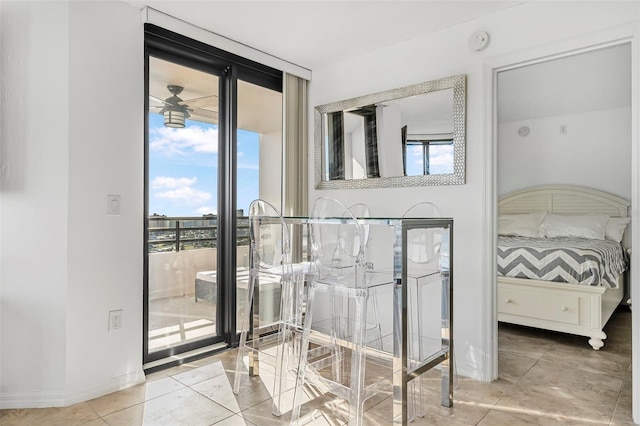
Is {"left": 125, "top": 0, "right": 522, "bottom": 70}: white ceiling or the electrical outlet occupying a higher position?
{"left": 125, "top": 0, "right": 522, "bottom": 70}: white ceiling

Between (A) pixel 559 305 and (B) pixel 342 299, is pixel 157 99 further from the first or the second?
(A) pixel 559 305

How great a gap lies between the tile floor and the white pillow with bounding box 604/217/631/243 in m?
2.21

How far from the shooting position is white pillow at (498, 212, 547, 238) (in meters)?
4.91

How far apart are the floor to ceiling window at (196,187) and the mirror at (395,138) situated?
25.4 inches

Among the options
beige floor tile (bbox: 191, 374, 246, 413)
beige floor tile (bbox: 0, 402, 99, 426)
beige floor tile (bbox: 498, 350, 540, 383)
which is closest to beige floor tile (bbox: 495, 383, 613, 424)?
beige floor tile (bbox: 498, 350, 540, 383)

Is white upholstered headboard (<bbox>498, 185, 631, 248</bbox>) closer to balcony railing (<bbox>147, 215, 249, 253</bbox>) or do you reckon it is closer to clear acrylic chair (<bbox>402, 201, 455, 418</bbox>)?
clear acrylic chair (<bbox>402, 201, 455, 418</bbox>)

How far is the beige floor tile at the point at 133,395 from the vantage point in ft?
7.21

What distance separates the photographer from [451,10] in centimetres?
256

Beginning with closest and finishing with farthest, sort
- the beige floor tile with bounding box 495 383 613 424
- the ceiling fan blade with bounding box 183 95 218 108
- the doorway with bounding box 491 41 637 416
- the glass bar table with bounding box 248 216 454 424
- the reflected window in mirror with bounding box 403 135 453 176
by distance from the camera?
the glass bar table with bounding box 248 216 454 424 < the beige floor tile with bounding box 495 383 613 424 < the reflected window in mirror with bounding box 403 135 453 176 < the ceiling fan blade with bounding box 183 95 218 108 < the doorway with bounding box 491 41 637 416

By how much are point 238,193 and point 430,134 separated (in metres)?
1.60

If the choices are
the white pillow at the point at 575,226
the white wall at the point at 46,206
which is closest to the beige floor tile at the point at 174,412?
the white wall at the point at 46,206

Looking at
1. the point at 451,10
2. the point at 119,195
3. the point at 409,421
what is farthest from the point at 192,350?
the point at 451,10

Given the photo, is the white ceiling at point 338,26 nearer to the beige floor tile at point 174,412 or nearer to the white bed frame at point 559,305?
the white bed frame at point 559,305

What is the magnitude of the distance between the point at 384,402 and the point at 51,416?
1.81 meters
